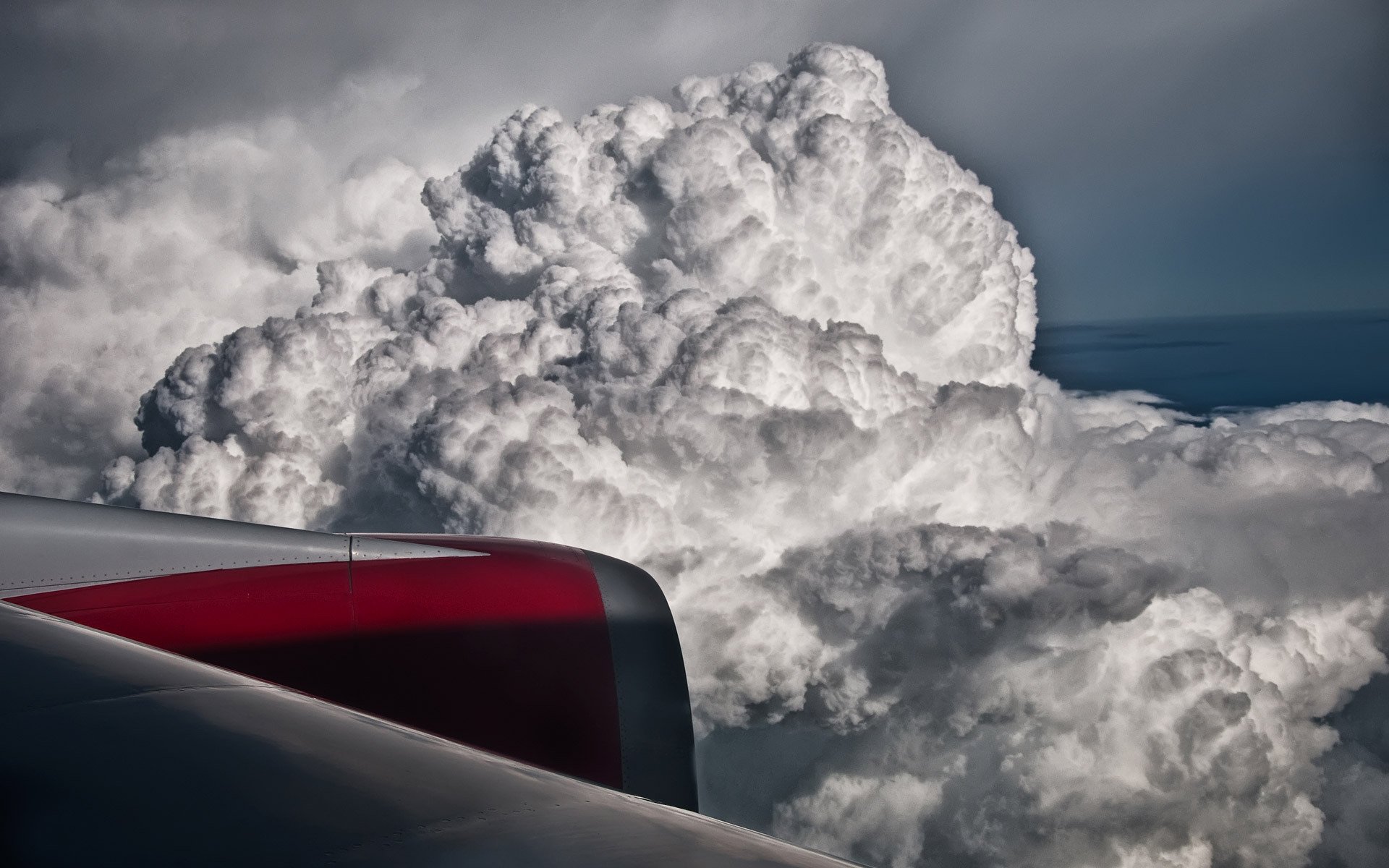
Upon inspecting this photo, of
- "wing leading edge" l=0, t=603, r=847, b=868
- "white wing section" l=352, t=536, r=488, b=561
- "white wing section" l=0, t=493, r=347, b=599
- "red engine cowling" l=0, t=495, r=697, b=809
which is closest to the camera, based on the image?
"wing leading edge" l=0, t=603, r=847, b=868

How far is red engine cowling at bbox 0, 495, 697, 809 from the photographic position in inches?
197

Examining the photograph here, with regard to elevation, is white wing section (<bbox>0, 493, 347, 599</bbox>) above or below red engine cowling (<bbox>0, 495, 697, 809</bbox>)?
above

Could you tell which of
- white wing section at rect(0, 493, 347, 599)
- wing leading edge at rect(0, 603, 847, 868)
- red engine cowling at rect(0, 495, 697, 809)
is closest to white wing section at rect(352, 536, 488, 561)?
red engine cowling at rect(0, 495, 697, 809)

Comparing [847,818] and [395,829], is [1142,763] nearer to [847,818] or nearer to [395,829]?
[847,818]

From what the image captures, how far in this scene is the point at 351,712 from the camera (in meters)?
2.41

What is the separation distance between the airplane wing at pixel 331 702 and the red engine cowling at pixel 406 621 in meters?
0.01

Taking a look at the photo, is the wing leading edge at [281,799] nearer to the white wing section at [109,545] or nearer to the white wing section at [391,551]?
the white wing section at [109,545]

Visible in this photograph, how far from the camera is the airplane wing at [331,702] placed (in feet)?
5.15

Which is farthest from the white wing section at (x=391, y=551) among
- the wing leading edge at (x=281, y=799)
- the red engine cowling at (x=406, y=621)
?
the wing leading edge at (x=281, y=799)

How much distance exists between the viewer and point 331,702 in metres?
2.85

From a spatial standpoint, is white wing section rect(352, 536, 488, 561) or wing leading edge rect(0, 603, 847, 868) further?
white wing section rect(352, 536, 488, 561)

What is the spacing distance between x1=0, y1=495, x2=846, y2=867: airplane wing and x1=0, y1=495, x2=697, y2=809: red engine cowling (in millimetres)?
13

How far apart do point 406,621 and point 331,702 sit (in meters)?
2.89

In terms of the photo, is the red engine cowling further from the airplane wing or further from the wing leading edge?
the wing leading edge
